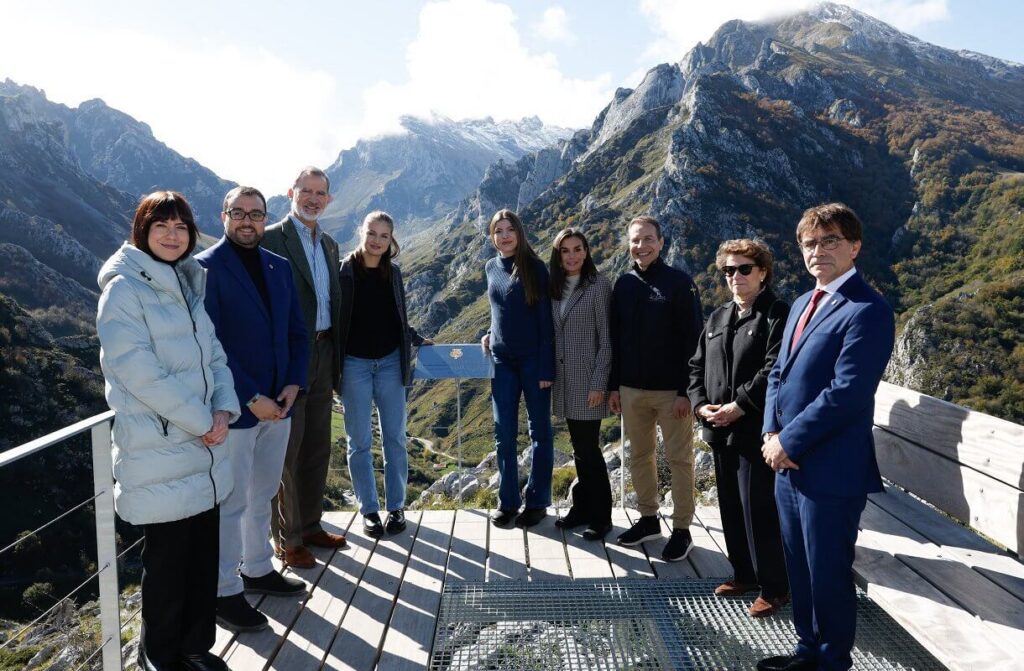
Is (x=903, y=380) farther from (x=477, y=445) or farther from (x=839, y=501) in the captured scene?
(x=839, y=501)

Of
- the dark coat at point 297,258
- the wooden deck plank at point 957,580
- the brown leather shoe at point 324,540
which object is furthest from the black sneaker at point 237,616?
the wooden deck plank at point 957,580

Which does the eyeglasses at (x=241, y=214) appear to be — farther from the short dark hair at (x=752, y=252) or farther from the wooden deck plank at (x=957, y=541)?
the wooden deck plank at (x=957, y=541)

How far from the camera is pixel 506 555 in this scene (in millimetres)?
3883

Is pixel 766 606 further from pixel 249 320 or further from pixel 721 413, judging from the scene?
pixel 249 320

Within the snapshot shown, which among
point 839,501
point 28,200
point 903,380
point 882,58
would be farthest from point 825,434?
point 882,58

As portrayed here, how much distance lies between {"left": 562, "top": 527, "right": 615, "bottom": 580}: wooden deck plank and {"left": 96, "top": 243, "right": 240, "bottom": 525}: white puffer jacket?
7.01 feet

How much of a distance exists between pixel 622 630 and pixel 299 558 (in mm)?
1977

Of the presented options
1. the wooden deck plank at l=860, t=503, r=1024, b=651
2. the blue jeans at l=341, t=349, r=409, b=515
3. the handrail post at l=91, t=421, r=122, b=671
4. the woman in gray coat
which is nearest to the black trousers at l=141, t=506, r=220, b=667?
the handrail post at l=91, t=421, r=122, b=671

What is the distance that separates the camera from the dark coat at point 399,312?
13.0ft

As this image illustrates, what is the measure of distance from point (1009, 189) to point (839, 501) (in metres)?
79.0

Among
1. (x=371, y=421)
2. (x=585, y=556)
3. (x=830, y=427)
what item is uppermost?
(x=830, y=427)

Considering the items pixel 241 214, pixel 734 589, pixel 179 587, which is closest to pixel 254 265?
pixel 241 214

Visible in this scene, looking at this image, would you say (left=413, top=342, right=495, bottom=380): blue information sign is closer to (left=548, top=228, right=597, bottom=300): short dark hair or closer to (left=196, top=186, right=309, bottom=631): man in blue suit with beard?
(left=548, top=228, right=597, bottom=300): short dark hair

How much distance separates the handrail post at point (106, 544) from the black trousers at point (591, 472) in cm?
257
